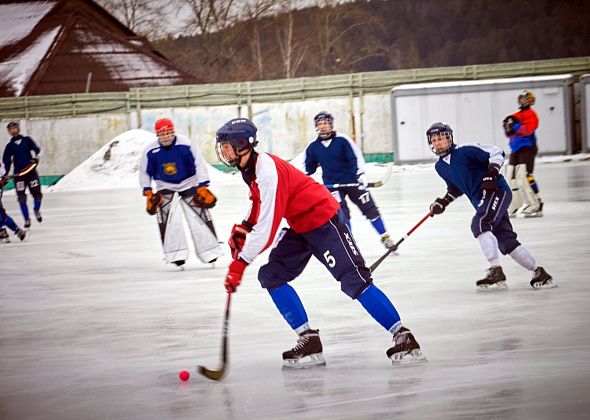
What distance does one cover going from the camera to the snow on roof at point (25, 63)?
3753 centimetres

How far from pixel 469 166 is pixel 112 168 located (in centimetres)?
2257

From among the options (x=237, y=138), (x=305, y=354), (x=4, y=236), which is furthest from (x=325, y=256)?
(x=4, y=236)

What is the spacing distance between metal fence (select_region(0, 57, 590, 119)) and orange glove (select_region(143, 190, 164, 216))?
2059 centimetres

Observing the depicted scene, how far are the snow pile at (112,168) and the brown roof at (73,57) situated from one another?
760 centimetres

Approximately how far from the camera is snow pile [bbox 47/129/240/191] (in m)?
29.2

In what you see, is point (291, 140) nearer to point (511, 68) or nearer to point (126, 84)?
point (511, 68)

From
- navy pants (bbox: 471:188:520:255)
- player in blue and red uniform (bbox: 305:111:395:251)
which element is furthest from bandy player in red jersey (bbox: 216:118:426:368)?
player in blue and red uniform (bbox: 305:111:395:251)

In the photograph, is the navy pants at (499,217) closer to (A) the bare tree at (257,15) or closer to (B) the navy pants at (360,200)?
(B) the navy pants at (360,200)

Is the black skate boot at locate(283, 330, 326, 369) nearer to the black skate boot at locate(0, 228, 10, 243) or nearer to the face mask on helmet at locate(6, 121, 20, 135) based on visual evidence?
the black skate boot at locate(0, 228, 10, 243)

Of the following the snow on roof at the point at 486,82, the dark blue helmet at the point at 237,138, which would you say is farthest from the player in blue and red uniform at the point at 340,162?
the snow on roof at the point at 486,82

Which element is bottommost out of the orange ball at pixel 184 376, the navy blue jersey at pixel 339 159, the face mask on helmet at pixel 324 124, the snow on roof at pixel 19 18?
the orange ball at pixel 184 376

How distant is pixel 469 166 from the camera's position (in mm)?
8141

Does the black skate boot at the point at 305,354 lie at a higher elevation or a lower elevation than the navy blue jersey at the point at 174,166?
lower

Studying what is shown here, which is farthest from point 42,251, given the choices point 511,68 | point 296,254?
point 511,68
